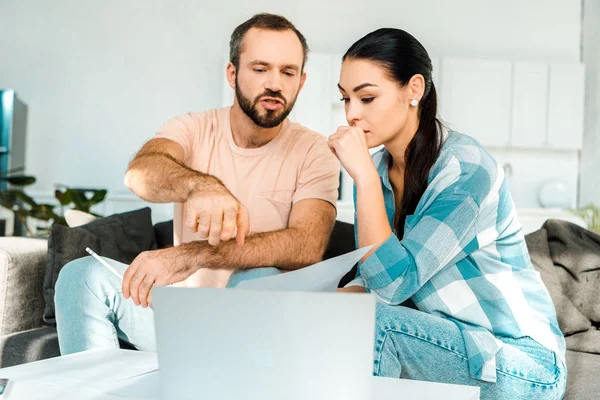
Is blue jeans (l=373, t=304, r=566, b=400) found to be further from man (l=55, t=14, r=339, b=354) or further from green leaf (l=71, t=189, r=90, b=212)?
green leaf (l=71, t=189, r=90, b=212)

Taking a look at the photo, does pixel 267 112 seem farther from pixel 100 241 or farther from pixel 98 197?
pixel 98 197

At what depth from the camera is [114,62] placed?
6574 mm

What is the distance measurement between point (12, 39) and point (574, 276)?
5.86 meters

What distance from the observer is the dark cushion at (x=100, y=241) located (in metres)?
2.25

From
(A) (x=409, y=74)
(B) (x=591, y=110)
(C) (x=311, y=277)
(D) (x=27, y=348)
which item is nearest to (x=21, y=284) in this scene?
(D) (x=27, y=348)

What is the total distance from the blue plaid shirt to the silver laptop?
2.22 feet

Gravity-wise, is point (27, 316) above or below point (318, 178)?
below

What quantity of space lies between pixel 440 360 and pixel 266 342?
0.75 meters

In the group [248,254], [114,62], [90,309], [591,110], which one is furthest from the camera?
[591,110]

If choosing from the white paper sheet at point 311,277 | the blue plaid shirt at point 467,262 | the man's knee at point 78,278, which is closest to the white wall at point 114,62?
the man's knee at point 78,278

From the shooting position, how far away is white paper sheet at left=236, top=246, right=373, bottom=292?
90 cm

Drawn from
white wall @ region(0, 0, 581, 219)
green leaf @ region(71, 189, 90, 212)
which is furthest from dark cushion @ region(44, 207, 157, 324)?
white wall @ region(0, 0, 581, 219)

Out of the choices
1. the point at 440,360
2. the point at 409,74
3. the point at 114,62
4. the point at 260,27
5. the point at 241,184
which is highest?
the point at 114,62

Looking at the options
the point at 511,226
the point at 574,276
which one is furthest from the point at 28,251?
the point at 574,276
